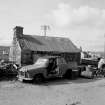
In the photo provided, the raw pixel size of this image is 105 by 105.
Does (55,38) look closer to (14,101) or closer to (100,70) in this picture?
(100,70)

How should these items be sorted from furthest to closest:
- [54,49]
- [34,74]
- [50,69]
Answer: [54,49]
[50,69]
[34,74]

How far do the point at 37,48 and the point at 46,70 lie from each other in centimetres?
985

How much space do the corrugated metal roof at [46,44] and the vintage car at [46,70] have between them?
828 centimetres

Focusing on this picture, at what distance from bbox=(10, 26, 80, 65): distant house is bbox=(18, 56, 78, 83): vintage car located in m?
7.47

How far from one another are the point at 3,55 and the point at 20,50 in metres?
18.3

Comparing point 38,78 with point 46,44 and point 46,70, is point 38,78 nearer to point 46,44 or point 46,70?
point 46,70

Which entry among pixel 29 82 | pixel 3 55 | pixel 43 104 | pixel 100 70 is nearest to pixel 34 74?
pixel 29 82

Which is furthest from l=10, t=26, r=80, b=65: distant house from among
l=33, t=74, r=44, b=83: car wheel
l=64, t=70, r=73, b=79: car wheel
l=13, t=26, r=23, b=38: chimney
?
l=33, t=74, r=44, b=83: car wheel

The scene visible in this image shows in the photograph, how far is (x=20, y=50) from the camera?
1958 cm

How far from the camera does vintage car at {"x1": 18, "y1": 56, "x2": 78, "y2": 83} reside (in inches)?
425

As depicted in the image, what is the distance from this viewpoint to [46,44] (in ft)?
75.3

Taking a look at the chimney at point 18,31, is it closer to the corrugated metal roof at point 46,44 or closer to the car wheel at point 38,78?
the corrugated metal roof at point 46,44

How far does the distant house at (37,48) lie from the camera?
1977 centimetres

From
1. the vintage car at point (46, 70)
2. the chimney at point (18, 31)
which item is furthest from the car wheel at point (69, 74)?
the chimney at point (18, 31)
